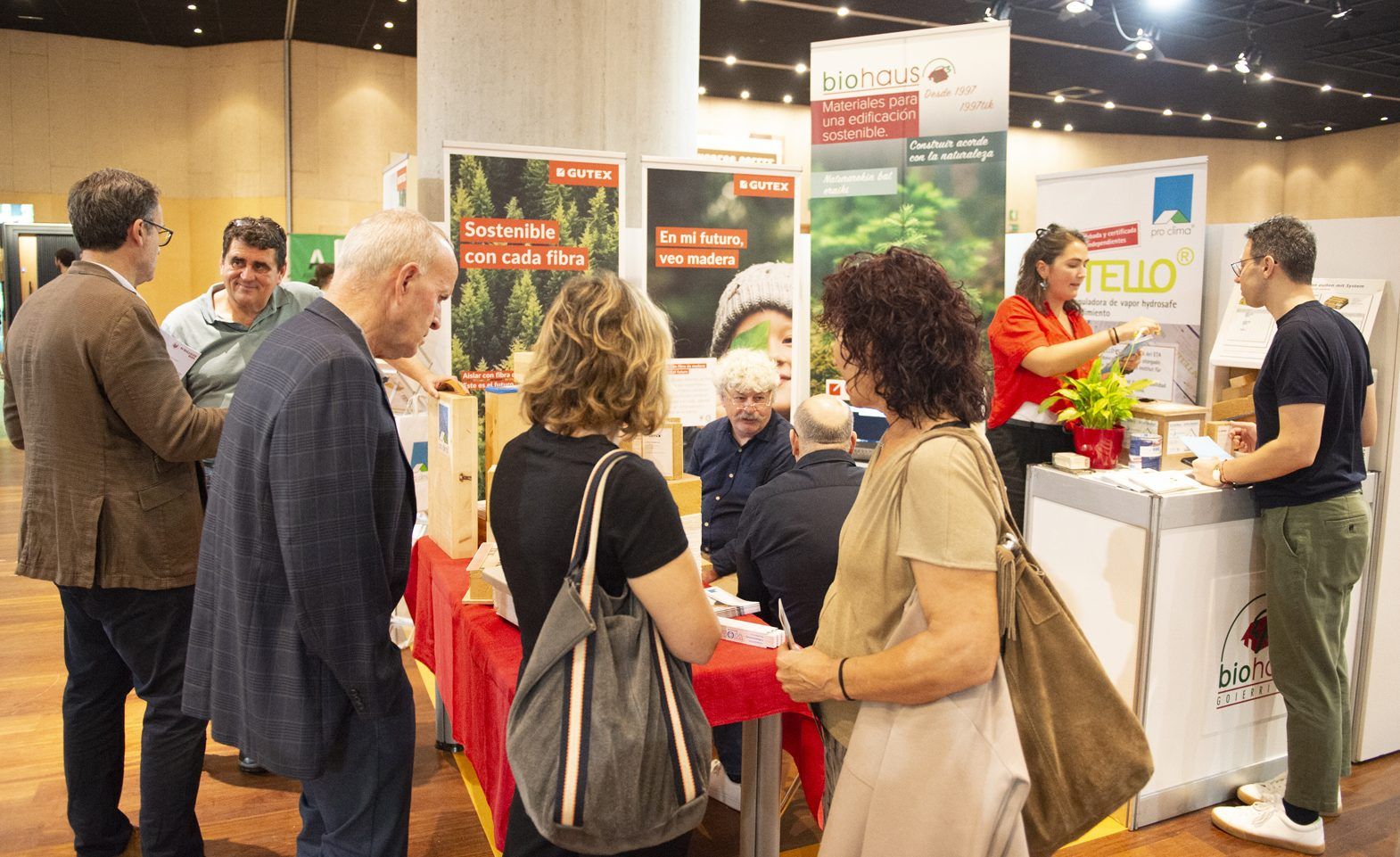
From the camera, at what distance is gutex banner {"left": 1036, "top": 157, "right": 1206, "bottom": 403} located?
404 centimetres

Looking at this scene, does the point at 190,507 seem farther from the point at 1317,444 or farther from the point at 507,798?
the point at 1317,444

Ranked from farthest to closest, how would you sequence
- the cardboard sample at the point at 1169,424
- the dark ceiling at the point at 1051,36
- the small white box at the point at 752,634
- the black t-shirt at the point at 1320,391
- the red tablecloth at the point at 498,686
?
the dark ceiling at the point at 1051,36
the cardboard sample at the point at 1169,424
the black t-shirt at the point at 1320,391
the small white box at the point at 752,634
the red tablecloth at the point at 498,686

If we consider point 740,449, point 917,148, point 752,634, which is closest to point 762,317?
point 917,148

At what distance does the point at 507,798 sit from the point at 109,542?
122 centimetres

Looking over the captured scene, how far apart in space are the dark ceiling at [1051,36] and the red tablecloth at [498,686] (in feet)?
24.3

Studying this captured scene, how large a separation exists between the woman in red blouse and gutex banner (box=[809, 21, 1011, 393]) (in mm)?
649

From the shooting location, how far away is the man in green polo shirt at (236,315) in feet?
9.71

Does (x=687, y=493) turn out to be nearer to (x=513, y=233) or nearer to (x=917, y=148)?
(x=513, y=233)

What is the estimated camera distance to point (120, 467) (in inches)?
92.7

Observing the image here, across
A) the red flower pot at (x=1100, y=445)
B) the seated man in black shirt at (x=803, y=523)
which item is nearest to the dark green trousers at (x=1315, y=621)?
the red flower pot at (x=1100, y=445)

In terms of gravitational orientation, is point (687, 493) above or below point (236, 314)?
below

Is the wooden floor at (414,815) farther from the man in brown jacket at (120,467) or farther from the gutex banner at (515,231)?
the gutex banner at (515,231)

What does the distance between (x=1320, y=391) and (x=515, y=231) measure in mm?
2817

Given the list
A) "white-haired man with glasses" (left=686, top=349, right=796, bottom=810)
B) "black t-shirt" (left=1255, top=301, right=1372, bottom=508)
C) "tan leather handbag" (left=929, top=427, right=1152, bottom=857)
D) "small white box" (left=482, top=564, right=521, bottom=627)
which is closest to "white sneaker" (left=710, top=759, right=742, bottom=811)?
"white-haired man with glasses" (left=686, top=349, right=796, bottom=810)
